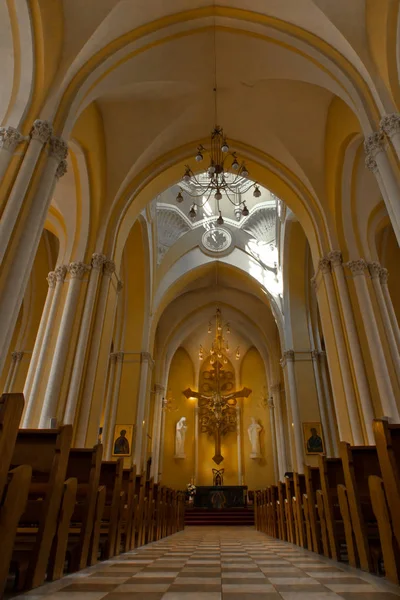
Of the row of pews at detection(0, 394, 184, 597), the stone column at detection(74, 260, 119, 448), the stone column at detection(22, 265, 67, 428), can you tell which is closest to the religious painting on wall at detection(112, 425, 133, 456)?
the stone column at detection(74, 260, 119, 448)

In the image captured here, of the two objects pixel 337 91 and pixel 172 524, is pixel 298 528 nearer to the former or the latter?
pixel 172 524

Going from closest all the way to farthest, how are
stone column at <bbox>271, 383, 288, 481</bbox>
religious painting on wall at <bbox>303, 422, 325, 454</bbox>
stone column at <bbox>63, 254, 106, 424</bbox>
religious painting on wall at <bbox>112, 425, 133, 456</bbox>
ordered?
stone column at <bbox>63, 254, 106, 424</bbox> → religious painting on wall at <bbox>303, 422, 325, 454</bbox> → religious painting on wall at <bbox>112, 425, 133, 456</bbox> → stone column at <bbox>271, 383, 288, 481</bbox>

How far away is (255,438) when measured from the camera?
19750 millimetres

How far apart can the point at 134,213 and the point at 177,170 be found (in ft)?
5.82

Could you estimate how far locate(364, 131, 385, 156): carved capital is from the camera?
5492 millimetres

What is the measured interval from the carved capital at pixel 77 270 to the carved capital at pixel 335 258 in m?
5.09

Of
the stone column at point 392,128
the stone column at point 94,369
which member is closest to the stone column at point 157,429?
the stone column at point 94,369

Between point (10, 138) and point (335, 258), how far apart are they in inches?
242

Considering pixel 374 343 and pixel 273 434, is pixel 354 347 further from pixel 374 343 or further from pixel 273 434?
pixel 273 434

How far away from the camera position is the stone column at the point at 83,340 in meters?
7.04

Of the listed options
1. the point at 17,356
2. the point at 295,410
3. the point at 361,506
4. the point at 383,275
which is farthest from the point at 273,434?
the point at 361,506

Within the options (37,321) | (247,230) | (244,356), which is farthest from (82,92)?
(244,356)

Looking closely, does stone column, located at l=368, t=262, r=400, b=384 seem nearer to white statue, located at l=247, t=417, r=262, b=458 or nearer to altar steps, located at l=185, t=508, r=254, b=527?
altar steps, located at l=185, t=508, r=254, b=527

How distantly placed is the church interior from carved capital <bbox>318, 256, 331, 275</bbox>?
29mm
